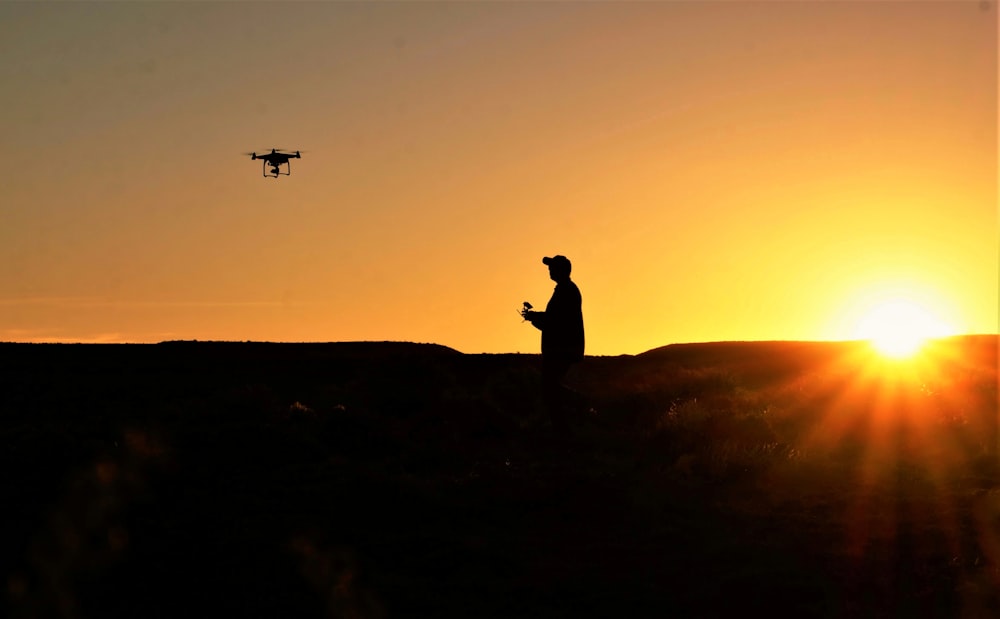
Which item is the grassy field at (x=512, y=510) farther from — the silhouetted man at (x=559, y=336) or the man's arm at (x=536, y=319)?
the man's arm at (x=536, y=319)

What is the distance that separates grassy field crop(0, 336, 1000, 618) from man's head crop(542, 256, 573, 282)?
2208 millimetres

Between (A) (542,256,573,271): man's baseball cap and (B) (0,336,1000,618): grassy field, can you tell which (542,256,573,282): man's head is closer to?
(A) (542,256,573,271): man's baseball cap

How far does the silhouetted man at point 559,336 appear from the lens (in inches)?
643

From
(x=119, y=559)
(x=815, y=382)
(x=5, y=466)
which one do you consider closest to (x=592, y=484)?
(x=119, y=559)

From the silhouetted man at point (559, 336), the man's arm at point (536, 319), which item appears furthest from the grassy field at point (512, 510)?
the man's arm at point (536, 319)

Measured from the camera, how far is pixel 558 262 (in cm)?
1711

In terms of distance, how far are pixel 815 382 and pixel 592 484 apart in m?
13.4

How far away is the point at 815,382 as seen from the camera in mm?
24703

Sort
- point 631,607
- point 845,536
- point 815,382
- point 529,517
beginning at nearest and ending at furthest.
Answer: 1. point 631,607
2. point 845,536
3. point 529,517
4. point 815,382

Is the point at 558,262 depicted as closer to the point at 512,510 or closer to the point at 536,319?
the point at 536,319

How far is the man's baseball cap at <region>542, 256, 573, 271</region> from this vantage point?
17094mm

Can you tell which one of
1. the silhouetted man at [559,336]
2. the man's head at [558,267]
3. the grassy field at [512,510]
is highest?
the man's head at [558,267]

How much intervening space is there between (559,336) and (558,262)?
122 cm

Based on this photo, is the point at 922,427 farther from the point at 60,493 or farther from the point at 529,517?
the point at 60,493
